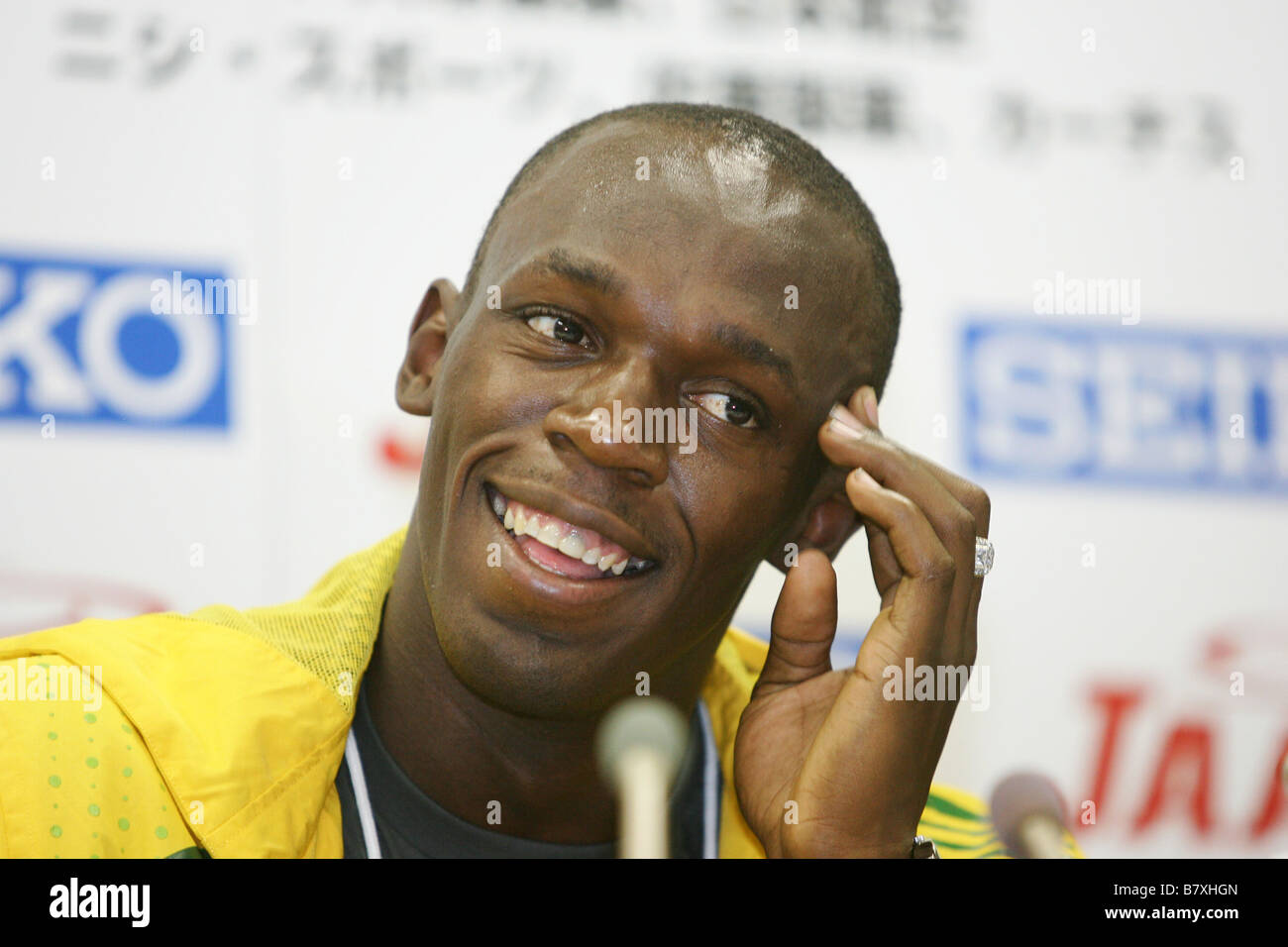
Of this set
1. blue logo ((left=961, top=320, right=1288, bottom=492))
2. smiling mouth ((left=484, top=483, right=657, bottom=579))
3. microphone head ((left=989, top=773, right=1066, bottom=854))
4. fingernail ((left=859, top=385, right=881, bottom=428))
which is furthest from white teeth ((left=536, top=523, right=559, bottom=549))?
blue logo ((left=961, top=320, right=1288, bottom=492))

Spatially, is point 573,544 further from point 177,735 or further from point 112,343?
point 112,343

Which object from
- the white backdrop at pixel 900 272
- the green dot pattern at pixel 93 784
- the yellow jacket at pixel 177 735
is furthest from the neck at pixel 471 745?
the white backdrop at pixel 900 272

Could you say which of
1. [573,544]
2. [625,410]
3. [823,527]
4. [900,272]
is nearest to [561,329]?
[625,410]

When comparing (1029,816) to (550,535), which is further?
(1029,816)

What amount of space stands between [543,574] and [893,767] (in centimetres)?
47

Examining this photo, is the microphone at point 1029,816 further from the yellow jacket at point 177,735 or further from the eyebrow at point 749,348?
the yellow jacket at point 177,735

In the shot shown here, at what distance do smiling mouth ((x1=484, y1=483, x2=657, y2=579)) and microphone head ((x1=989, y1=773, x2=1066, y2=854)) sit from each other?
0.64 m

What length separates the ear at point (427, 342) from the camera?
6.22 feet

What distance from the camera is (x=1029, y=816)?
70.2 inches

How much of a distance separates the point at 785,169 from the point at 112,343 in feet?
4.31
